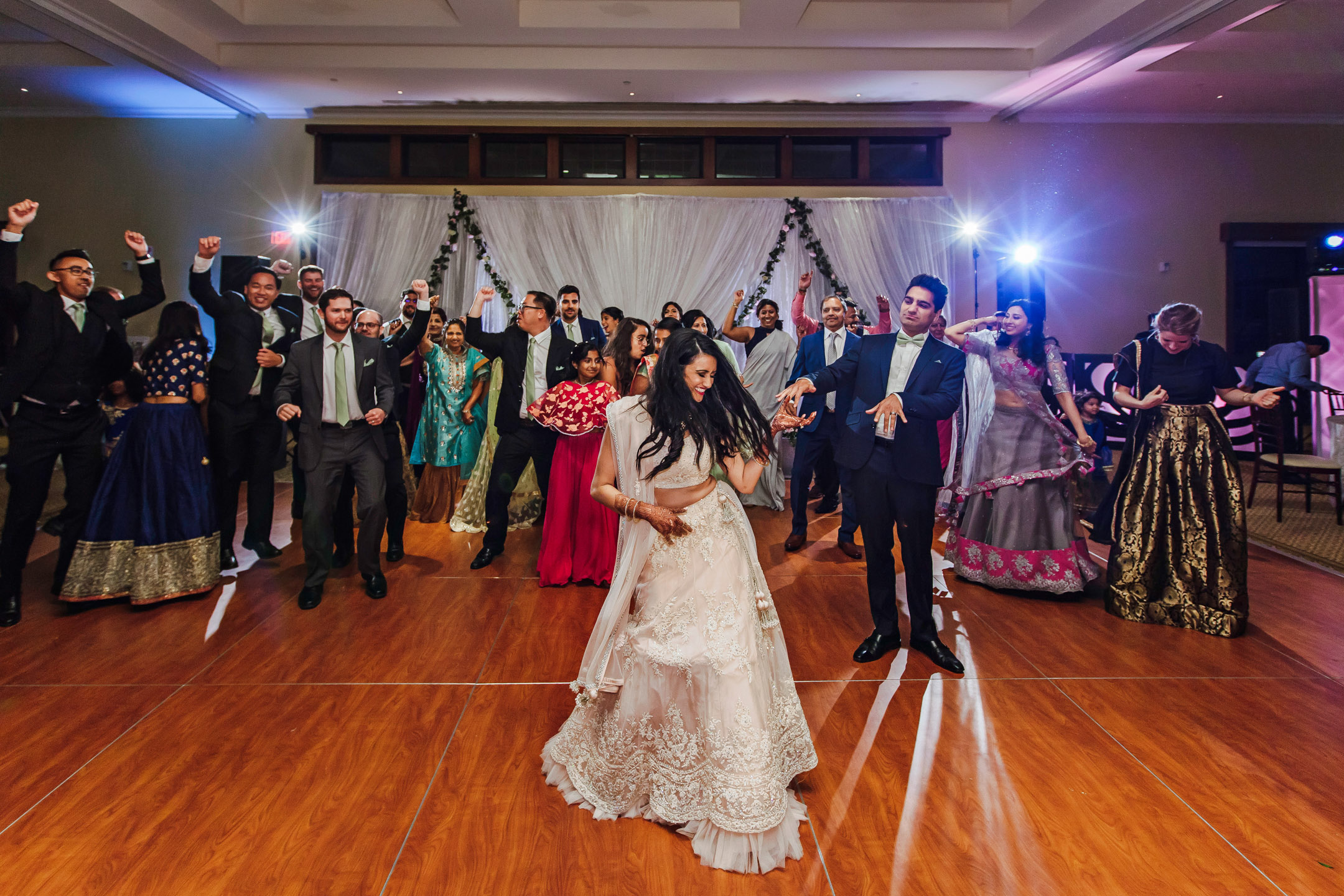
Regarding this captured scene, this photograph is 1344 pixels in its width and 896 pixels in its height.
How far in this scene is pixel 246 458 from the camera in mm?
4340

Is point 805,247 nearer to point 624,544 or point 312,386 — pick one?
point 312,386

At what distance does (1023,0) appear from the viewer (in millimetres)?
5895

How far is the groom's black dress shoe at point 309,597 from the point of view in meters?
A: 3.64

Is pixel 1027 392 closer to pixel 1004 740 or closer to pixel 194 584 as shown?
pixel 1004 740

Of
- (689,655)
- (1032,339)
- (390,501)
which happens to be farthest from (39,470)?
(1032,339)

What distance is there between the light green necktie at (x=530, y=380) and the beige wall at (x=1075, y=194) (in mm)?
4348

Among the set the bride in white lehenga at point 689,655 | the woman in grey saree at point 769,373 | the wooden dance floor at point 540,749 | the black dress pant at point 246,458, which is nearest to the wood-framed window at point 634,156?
the woman in grey saree at point 769,373

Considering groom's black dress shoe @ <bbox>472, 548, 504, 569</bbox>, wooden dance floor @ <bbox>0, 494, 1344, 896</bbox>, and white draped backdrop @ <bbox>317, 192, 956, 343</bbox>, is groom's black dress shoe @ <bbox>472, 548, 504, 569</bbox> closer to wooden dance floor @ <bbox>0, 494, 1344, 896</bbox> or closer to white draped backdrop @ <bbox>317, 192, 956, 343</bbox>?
wooden dance floor @ <bbox>0, 494, 1344, 896</bbox>

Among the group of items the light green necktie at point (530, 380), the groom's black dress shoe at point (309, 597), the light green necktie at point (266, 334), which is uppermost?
the light green necktie at point (266, 334)

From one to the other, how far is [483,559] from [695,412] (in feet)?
8.72

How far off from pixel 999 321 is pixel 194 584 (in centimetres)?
437

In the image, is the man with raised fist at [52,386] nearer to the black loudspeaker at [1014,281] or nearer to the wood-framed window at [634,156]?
the wood-framed window at [634,156]

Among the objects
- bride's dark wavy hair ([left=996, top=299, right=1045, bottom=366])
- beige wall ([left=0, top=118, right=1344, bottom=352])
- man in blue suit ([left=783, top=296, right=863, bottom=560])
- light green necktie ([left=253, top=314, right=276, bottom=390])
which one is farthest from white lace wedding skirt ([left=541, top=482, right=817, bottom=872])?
beige wall ([left=0, top=118, right=1344, bottom=352])

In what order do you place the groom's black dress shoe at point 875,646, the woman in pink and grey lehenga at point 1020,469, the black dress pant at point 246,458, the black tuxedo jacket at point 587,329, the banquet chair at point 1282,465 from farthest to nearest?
the banquet chair at point 1282,465 < the black tuxedo jacket at point 587,329 < the black dress pant at point 246,458 < the woman in pink and grey lehenga at point 1020,469 < the groom's black dress shoe at point 875,646
